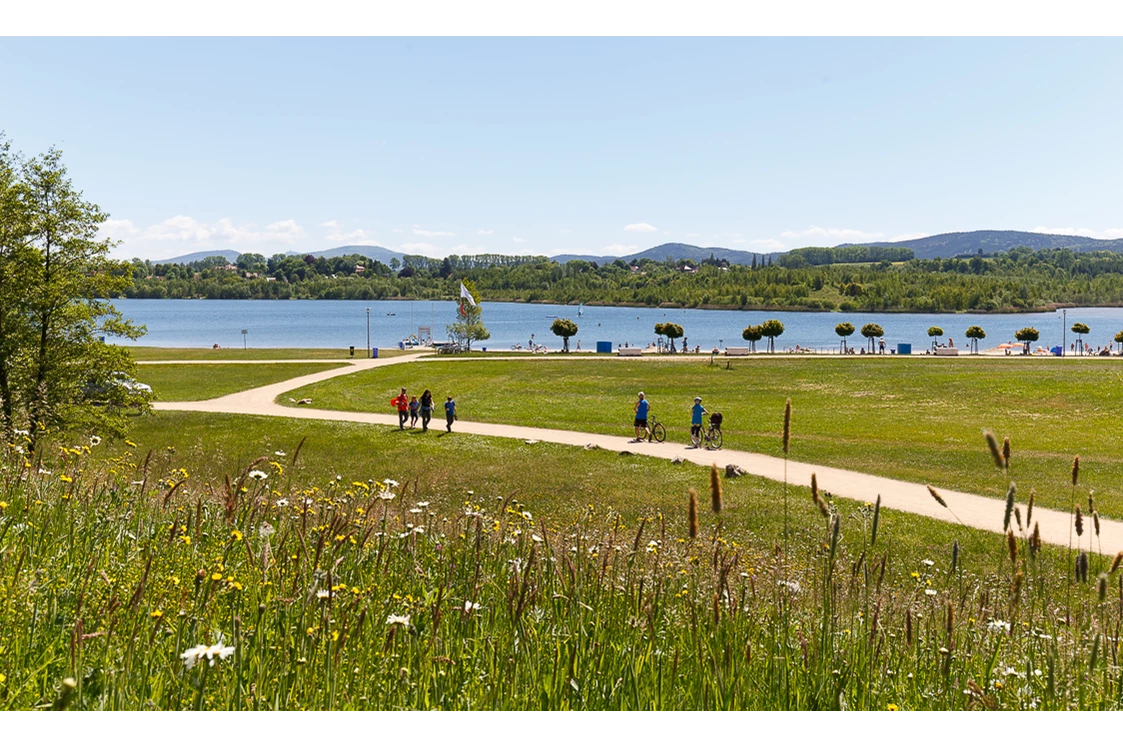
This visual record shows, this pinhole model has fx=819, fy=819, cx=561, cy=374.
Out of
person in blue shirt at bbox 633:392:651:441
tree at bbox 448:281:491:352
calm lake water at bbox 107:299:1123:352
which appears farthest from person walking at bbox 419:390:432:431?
calm lake water at bbox 107:299:1123:352

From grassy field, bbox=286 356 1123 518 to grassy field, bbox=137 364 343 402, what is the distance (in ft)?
14.5

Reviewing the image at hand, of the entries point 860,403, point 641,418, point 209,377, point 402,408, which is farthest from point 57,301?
point 860,403

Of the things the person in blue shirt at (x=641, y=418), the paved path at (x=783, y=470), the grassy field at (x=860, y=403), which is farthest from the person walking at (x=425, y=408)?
the person in blue shirt at (x=641, y=418)

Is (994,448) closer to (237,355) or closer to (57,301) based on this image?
(57,301)

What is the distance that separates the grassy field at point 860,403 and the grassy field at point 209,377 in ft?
14.5

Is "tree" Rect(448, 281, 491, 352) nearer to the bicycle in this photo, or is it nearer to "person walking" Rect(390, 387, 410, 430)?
"person walking" Rect(390, 387, 410, 430)

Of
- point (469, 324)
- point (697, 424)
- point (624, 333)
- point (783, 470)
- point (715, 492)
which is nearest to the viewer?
point (715, 492)

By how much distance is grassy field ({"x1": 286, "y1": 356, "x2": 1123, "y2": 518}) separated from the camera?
2395 centimetres

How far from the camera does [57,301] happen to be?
22.9 meters

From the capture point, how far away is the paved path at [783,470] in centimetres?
1672

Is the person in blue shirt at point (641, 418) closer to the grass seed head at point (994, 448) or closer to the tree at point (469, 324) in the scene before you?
the grass seed head at point (994, 448)

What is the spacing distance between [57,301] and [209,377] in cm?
2757
